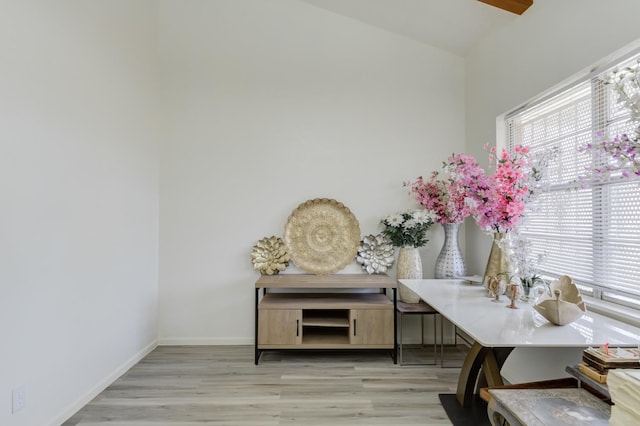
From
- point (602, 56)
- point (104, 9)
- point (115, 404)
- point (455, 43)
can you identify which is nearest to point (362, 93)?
point (455, 43)

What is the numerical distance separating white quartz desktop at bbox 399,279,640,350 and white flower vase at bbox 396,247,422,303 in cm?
103

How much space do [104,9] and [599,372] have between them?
11.5ft

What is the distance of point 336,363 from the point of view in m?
2.93

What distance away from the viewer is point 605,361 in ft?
3.91

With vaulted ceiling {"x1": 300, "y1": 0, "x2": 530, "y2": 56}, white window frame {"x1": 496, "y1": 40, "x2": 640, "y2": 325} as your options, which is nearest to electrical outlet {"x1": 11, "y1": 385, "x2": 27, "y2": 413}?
white window frame {"x1": 496, "y1": 40, "x2": 640, "y2": 325}

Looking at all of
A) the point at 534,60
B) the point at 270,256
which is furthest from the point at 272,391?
the point at 534,60

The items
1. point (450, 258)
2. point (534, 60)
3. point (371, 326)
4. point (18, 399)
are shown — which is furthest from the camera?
point (450, 258)

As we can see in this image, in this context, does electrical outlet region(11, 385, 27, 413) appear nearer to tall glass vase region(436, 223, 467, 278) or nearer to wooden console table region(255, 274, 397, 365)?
wooden console table region(255, 274, 397, 365)

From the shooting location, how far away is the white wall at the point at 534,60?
1.78 m

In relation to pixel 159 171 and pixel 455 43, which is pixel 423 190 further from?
pixel 159 171

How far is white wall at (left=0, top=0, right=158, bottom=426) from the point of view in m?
1.77

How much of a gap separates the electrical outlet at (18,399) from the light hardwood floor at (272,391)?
0.38 m

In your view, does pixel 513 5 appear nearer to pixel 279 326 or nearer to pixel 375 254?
pixel 375 254

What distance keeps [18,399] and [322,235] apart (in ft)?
7.75
